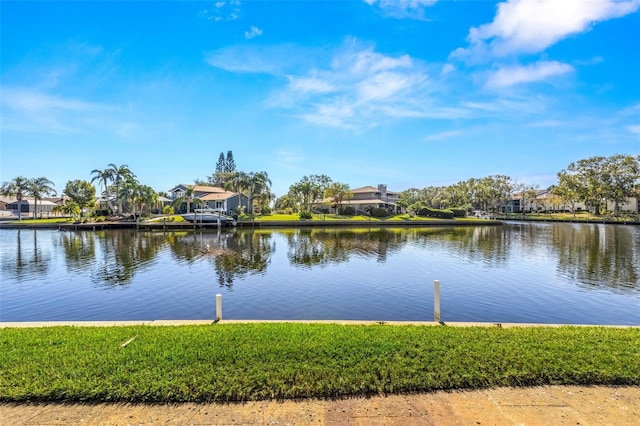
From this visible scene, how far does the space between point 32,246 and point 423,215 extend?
69463mm

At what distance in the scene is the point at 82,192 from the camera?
286ft

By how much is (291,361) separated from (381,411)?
1.91 meters

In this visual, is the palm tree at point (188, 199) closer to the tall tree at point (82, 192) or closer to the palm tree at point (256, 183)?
the palm tree at point (256, 183)

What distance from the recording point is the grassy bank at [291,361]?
576 cm

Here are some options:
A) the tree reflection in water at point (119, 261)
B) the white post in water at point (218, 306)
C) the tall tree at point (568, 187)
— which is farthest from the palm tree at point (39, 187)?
the tall tree at point (568, 187)

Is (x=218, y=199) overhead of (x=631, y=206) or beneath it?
overhead

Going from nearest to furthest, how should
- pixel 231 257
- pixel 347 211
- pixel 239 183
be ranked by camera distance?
pixel 231 257 → pixel 239 183 → pixel 347 211

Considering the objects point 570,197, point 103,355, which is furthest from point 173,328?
point 570,197

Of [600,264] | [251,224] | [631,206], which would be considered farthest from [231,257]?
[631,206]

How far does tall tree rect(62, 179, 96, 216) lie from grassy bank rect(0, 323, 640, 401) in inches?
3471

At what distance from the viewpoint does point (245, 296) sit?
16.1 meters

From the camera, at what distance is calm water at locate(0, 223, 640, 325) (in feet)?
45.1

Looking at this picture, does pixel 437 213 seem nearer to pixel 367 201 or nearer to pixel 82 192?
pixel 367 201

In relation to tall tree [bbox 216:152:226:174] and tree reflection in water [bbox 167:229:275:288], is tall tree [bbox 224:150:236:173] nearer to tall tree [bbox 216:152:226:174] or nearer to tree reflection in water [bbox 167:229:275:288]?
tall tree [bbox 216:152:226:174]
